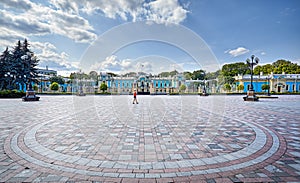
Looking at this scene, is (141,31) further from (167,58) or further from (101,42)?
(167,58)

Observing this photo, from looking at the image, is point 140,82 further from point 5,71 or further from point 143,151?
point 143,151

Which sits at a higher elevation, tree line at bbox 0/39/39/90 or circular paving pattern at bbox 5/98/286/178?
tree line at bbox 0/39/39/90

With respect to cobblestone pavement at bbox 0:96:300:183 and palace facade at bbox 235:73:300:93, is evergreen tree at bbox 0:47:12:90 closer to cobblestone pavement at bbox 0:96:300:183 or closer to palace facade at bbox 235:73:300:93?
cobblestone pavement at bbox 0:96:300:183

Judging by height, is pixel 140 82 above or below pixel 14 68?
below

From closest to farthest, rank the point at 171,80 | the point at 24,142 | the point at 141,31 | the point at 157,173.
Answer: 1. the point at 157,173
2. the point at 24,142
3. the point at 141,31
4. the point at 171,80

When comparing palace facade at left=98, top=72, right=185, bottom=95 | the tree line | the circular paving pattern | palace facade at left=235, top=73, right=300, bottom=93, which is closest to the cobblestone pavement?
the circular paving pattern

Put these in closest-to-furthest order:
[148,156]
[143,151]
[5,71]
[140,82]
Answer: [148,156] < [143,151] < [5,71] < [140,82]

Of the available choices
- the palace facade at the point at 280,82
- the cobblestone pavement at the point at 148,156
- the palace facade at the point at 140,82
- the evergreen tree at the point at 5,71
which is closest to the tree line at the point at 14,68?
the evergreen tree at the point at 5,71

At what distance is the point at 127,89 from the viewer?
59.1 metres

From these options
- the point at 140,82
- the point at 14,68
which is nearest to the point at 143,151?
the point at 14,68

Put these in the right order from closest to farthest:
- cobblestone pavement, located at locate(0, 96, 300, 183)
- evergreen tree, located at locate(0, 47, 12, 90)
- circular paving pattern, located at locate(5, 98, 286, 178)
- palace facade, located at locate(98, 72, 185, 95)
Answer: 1. cobblestone pavement, located at locate(0, 96, 300, 183)
2. circular paving pattern, located at locate(5, 98, 286, 178)
3. evergreen tree, located at locate(0, 47, 12, 90)
4. palace facade, located at locate(98, 72, 185, 95)

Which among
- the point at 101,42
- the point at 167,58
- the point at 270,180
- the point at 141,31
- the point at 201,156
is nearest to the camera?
the point at 270,180

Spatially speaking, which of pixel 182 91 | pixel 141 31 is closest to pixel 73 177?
pixel 141 31

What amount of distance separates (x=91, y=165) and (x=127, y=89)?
5623 centimetres
